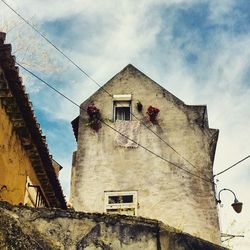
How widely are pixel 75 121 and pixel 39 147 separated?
7.83m

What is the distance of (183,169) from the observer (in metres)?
15.7

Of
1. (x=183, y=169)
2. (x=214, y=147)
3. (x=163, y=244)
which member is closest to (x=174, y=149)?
(x=183, y=169)

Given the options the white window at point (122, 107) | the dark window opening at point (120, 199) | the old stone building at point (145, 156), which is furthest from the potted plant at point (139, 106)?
the dark window opening at point (120, 199)

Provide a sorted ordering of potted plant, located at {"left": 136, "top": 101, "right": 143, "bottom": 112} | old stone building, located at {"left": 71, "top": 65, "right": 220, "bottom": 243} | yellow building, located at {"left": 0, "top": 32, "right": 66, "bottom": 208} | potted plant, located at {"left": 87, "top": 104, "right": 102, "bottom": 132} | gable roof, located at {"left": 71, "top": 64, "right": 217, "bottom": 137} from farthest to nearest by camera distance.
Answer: potted plant, located at {"left": 136, "top": 101, "right": 143, "bottom": 112}
potted plant, located at {"left": 87, "top": 104, "right": 102, "bottom": 132}
gable roof, located at {"left": 71, "top": 64, "right": 217, "bottom": 137}
old stone building, located at {"left": 71, "top": 65, "right": 220, "bottom": 243}
yellow building, located at {"left": 0, "top": 32, "right": 66, "bottom": 208}

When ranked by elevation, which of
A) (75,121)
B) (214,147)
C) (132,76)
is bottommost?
(214,147)

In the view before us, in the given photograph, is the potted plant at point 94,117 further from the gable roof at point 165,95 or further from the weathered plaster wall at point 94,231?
the weathered plaster wall at point 94,231

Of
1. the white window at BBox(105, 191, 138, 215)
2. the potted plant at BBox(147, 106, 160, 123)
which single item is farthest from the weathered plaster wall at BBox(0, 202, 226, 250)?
the potted plant at BBox(147, 106, 160, 123)

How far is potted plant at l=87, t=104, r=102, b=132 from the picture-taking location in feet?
56.1

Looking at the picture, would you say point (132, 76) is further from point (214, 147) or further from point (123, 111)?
point (214, 147)

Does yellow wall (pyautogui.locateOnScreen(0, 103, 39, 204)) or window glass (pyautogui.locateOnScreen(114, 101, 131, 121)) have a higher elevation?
window glass (pyautogui.locateOnScreen(114, 101, 131, 121))

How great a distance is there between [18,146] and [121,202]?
21.1 feet

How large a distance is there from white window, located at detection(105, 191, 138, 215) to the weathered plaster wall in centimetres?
1053

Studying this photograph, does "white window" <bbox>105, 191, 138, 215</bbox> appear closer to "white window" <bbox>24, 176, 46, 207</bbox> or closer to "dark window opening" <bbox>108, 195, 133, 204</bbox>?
"dark window opening" <bbox>108, 195, 133, 204</bbox>

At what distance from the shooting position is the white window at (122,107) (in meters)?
17.4
